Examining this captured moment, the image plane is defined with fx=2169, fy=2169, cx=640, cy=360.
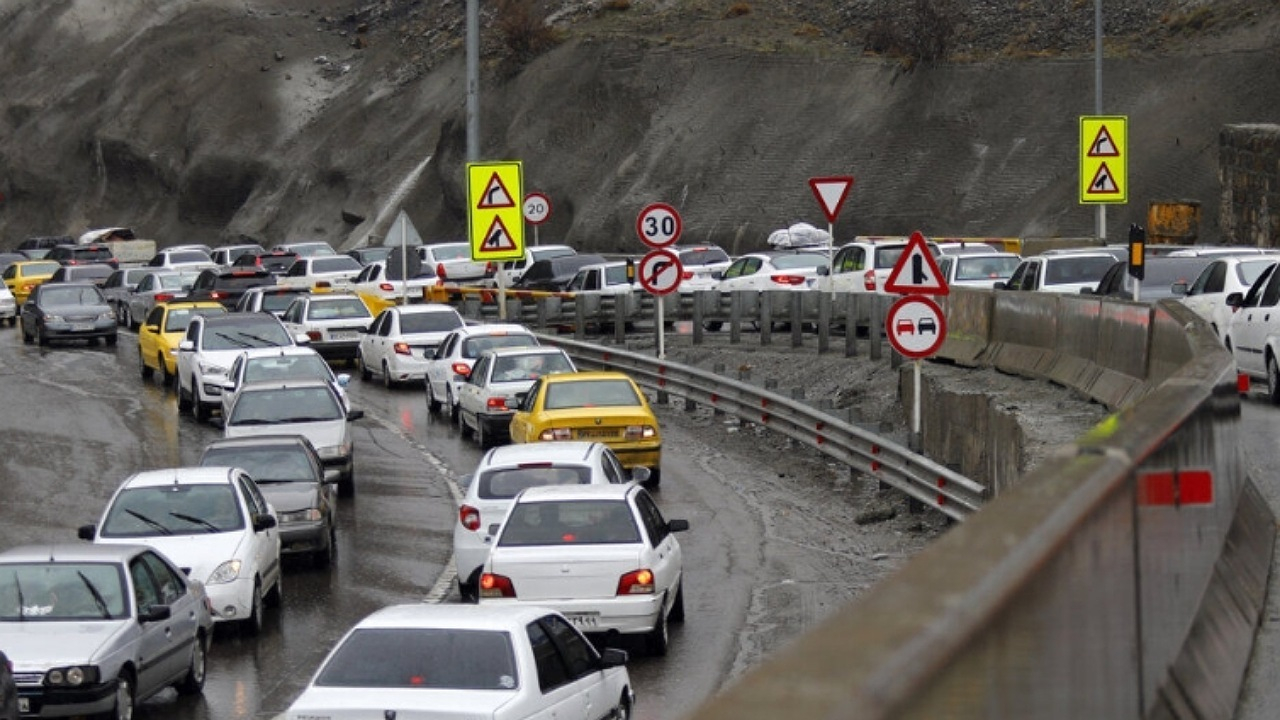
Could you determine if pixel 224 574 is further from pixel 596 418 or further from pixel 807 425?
pixel 807 425

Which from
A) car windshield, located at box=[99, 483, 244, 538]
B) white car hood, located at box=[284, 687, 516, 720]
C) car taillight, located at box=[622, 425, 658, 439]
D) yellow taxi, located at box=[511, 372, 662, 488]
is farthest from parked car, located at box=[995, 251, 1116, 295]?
white car hood, located at box=[284, 687, 516, 720]

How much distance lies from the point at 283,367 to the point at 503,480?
12682 mm

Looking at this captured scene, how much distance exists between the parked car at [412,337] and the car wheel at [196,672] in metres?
21.7

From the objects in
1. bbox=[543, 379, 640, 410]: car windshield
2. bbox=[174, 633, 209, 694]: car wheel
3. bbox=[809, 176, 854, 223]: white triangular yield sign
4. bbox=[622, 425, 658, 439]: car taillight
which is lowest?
bbox=[174, 633, 209, 694]: car wheel

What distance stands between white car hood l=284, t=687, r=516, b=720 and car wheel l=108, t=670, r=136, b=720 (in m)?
3.32

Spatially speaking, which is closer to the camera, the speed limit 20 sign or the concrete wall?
the speed limit 20 sign

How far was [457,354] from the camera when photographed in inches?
1312

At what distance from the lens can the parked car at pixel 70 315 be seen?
48.4 m

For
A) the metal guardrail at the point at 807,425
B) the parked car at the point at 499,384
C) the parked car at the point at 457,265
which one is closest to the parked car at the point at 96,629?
the metal guardrail at the point at 807,425

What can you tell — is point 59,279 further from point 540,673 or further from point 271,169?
point 540,673

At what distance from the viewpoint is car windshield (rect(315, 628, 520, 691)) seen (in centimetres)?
1069

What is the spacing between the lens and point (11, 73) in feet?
381

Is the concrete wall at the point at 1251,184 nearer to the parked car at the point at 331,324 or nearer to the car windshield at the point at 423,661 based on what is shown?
the parked car at the point at 331,324

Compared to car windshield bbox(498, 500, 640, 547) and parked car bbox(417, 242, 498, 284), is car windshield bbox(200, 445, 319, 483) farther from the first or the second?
parked car bbox(417, 242, 498, 284)
